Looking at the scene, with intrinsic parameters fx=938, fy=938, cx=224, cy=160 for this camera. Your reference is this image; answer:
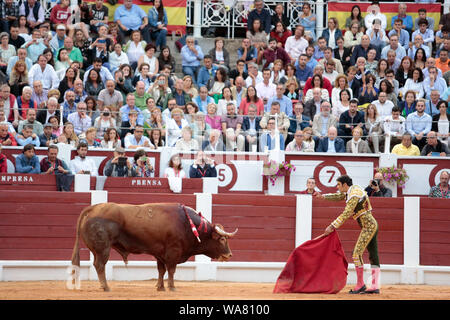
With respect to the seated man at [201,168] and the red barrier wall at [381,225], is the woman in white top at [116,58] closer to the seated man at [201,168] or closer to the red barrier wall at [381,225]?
the seated man at [201,168]

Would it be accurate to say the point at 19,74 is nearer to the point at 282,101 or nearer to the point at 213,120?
the point at 213,120

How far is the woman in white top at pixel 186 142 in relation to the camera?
14.7 metres

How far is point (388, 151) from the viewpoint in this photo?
1525 centimetres

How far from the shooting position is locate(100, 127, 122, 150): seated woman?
1455 centimetres

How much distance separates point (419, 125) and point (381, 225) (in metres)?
2.68

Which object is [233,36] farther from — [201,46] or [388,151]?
[388,151]

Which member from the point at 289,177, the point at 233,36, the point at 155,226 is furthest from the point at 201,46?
the point at 155,226

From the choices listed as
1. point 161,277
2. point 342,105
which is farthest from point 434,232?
point 161,277

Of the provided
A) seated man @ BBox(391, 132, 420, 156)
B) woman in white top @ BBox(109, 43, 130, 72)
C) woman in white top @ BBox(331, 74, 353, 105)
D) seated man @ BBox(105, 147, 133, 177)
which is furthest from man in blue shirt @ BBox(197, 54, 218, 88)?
seated man @ BBox(391, 132, 420, 156)

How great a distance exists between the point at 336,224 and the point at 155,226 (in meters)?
2.08

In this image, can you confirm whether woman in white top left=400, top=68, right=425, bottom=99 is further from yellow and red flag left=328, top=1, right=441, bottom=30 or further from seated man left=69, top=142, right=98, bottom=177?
seated man left=69, top=142, right=98, bottom=177

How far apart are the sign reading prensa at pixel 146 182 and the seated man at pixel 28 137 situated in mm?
1648

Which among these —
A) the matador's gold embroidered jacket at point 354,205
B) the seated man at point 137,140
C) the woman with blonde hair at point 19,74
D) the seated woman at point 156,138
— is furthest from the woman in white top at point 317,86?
the matador's gold embroidered jacket at point 354,205

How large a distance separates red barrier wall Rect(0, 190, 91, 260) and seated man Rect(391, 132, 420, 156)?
5340 mm
